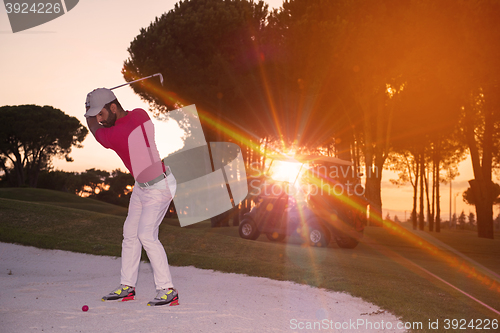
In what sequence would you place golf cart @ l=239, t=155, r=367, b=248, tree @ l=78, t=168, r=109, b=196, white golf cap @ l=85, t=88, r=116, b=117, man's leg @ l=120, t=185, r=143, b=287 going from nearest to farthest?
white golf cap @ l=85, t=88, r=116, b=117 → man's leg @ l=120, t=185, r=143, b=287 → golf cart @ l=239, t=155, r=367, b=248 → tree @ l=78, t=168, r=109, b=196

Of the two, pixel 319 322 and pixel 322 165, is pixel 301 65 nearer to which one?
pixel 322 165

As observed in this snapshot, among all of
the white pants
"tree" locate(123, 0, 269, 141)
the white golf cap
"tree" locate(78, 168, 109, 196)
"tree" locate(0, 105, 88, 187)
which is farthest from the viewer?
"tree" locate(78, 168, 109, 196)

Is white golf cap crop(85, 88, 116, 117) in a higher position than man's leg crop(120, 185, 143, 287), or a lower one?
higher

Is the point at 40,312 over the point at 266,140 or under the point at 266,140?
under

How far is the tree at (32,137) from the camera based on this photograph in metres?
39.2

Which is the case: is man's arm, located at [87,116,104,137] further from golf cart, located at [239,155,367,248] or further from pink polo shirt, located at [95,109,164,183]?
golf cart, located at [239,155,367,248]

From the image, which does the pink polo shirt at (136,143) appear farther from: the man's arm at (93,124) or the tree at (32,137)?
the tree at (32,137)

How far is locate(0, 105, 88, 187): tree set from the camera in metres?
39.2

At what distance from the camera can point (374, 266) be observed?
836 centimetres

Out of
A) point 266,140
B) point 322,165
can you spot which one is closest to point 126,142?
point 322,165

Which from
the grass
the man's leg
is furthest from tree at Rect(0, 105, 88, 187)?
the man's leg

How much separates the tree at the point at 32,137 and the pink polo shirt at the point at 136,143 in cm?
4080

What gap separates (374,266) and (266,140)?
2168 cm

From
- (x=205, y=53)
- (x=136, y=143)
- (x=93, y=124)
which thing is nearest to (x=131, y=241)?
(x=136, y=143)
